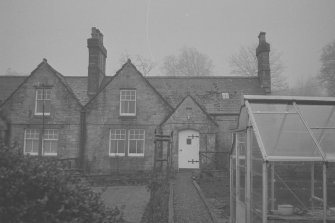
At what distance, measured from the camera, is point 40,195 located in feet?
17.0

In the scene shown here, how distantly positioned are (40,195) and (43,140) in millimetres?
19496

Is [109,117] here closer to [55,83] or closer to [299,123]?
[55,83]

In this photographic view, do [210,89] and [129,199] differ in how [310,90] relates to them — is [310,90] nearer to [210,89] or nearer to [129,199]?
[210,89]

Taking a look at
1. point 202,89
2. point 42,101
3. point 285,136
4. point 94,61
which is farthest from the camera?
point 202,89

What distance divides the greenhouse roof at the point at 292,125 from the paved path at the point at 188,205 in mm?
4150

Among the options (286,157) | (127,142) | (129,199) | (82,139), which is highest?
(82,139)

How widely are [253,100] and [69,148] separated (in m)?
18.2

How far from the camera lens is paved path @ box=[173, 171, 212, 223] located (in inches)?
417

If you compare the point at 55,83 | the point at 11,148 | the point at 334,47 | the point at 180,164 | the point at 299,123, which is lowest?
the point at 180,164

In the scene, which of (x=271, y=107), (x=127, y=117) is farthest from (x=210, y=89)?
(x=271, y=107)

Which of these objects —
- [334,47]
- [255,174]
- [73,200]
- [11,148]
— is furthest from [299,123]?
[334,47]

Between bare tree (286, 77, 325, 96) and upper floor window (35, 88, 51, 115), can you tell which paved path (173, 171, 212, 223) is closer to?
upper floor window (35, 88, 51, 115)

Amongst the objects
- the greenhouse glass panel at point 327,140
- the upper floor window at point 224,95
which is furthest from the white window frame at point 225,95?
the greenhouse glass panel at point 327,140

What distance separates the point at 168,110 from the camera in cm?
2334
